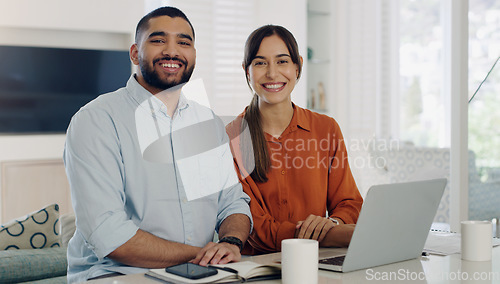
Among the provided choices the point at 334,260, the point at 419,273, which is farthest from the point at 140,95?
the point at 419,273

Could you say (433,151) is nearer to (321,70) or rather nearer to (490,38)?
(490,38)

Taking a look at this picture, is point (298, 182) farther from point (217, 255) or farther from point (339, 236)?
point (217, 255)

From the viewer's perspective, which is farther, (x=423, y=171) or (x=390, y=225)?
(x=423, y=171)

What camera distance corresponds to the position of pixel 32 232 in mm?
2172

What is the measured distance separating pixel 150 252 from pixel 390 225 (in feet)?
2.14

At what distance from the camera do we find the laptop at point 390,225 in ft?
4.46

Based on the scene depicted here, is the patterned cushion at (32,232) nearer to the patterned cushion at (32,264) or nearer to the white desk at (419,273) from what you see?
the patterned cushion at (32,264)

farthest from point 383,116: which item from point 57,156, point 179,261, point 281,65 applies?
point 179,261

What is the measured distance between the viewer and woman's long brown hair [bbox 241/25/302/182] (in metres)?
1.92

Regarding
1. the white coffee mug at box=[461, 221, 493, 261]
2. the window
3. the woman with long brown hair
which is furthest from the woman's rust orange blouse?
the window

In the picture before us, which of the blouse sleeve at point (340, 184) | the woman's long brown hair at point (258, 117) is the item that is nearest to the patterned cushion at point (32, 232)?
the woman's long brown hair at point (258, 117)

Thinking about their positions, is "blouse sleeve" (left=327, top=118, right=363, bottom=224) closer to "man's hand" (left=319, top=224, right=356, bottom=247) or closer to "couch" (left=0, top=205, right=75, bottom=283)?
"man's hand" (left=319, top=224, right=356, bottom=247)

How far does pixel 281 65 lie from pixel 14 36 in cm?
336

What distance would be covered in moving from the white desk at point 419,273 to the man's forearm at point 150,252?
8.5 inches
